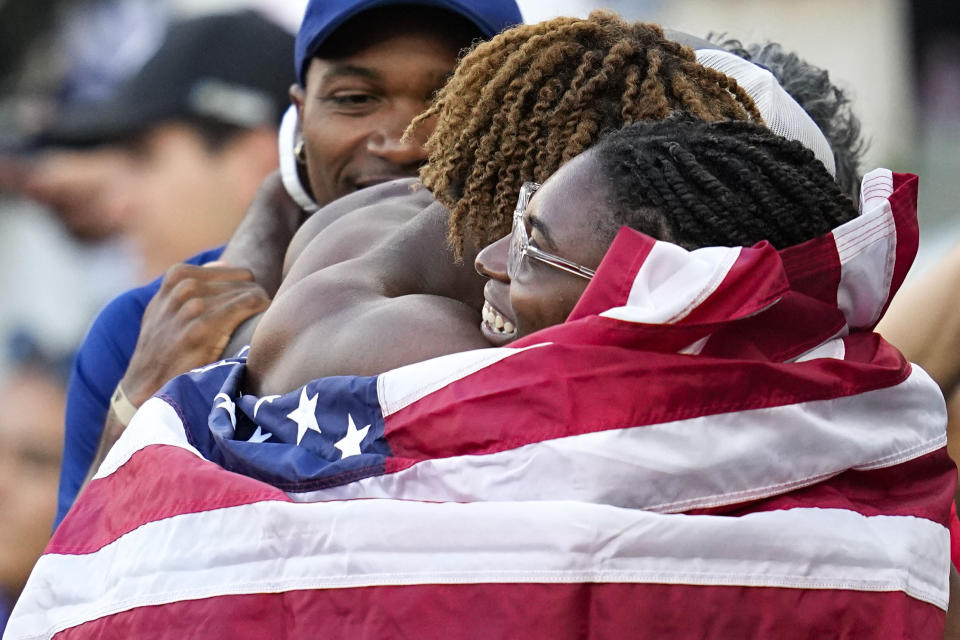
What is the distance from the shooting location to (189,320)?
8.75 ft

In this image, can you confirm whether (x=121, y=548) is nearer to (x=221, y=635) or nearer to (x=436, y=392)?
(x=221, y=635)

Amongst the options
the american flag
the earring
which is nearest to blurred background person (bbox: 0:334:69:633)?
the earring

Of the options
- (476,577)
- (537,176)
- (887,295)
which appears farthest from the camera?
(537,176)

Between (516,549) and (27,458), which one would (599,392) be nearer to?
(516,549)

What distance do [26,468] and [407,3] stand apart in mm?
3182

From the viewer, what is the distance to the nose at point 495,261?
1823 millimetres

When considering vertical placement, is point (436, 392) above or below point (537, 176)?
below

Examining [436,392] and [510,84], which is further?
[510,84]

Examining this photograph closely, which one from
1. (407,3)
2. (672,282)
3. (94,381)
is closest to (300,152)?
(407,3)

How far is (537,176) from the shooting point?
189 cm

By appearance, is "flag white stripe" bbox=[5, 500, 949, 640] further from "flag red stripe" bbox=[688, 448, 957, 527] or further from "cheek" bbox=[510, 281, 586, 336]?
"cheek" bbox=[510, 281, 586, 336]

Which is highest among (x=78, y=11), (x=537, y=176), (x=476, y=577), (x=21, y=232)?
(x=537, y=176)

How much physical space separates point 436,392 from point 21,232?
14.0 feet

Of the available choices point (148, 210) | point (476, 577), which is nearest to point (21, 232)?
point (148, 210)
